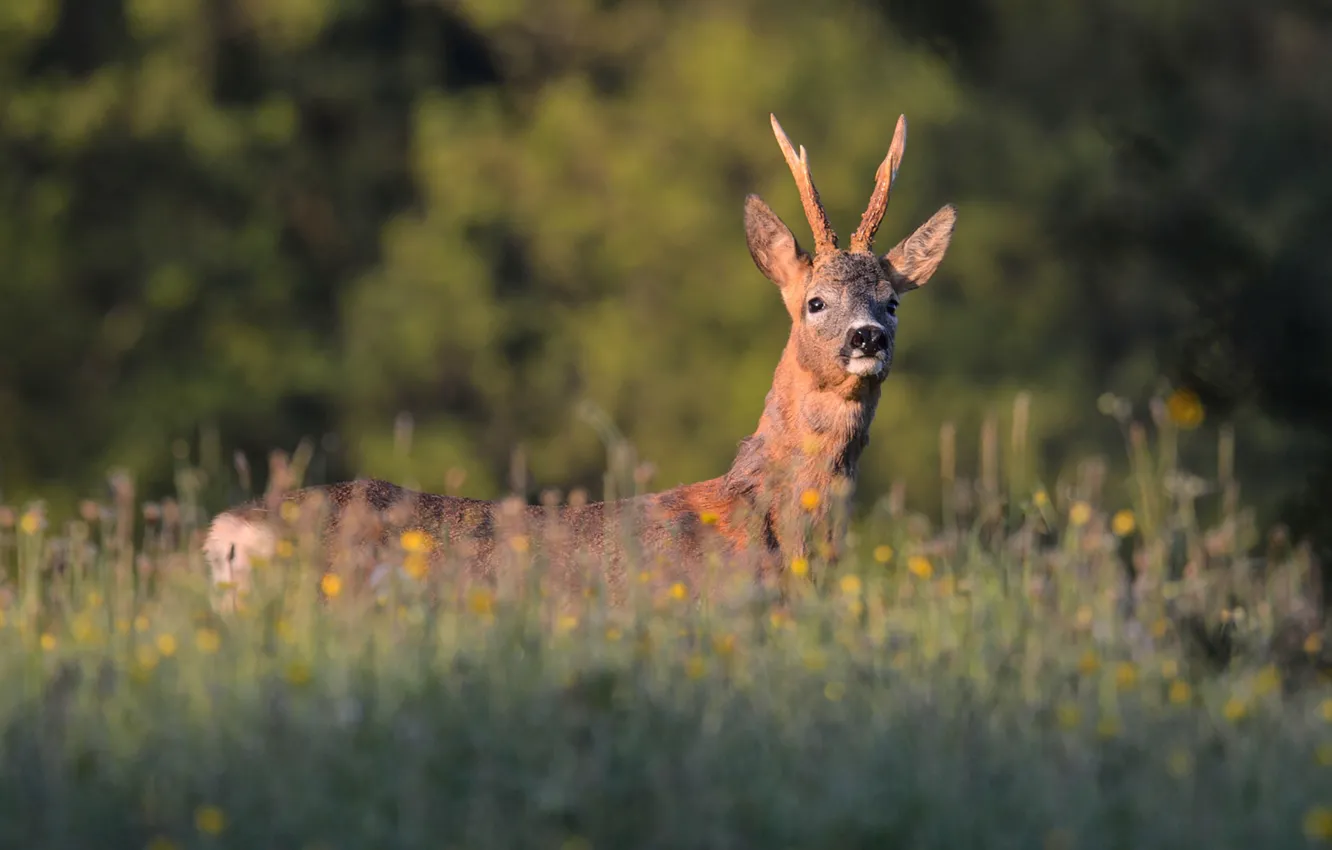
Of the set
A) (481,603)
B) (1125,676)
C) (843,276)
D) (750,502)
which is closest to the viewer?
(1125,676)

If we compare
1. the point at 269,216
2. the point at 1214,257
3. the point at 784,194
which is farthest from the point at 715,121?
the point at 1214,257

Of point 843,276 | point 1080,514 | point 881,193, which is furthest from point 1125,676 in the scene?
point 881,193

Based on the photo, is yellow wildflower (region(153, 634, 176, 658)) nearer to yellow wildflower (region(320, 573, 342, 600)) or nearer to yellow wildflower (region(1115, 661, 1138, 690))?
yellow wildflower (region(320, 573, 342, 600))

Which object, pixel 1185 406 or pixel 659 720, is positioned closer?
pixel 659 720

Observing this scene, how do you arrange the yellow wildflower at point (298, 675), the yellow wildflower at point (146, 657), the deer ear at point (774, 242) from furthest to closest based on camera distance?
1. the deer ear at point (774, 242)
2. the yellow wildflower at point (146, 657)
3. the yellow wildflower at point (298, 675)

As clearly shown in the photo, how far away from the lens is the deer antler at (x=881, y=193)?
8062 millimetres

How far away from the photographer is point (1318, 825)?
167 inches

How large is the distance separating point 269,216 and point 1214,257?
18001mm

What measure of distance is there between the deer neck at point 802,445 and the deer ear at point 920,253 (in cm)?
86

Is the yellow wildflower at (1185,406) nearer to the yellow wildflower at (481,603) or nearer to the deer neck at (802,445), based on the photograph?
the deer neck at (802,445)

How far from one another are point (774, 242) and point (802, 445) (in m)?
1.26

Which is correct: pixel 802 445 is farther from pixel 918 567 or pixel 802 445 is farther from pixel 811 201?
pixel 918 567

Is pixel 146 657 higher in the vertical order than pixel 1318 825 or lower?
higher

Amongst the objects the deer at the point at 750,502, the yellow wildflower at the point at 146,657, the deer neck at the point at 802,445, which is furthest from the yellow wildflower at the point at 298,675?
the deer neck at the point at 802,445
